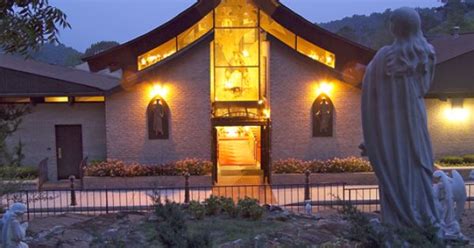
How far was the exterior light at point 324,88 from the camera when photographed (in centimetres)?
2227

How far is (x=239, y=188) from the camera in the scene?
1983cm

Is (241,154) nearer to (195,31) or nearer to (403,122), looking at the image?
(195,31)

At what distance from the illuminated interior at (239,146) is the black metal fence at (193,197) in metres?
3.90

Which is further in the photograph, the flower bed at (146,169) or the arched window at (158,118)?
the arched window at (158,118)

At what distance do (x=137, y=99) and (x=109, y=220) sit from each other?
9.44m

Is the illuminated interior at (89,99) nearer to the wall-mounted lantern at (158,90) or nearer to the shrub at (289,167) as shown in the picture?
the wall-mounted lantern at (158,90)

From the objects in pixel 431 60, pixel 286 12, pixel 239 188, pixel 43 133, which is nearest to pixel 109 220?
pixel 239 188

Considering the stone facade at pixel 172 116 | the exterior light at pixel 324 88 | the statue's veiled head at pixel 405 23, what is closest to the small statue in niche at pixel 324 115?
the exterior light at pixel 324 88

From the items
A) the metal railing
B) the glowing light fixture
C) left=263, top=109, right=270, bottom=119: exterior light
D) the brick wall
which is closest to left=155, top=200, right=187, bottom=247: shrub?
the metal railing

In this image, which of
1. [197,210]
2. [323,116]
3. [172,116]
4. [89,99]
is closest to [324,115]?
[323,116]

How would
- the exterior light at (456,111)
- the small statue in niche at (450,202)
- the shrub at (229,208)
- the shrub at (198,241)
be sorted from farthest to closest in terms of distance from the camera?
the exterior light at (456,111)
the shrub at (229,208)
the small statue in niche at (450,202)
the shrub at (198,241)

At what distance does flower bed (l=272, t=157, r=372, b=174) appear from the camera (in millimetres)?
21141

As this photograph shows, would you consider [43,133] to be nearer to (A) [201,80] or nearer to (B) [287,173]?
(A) [201,80]

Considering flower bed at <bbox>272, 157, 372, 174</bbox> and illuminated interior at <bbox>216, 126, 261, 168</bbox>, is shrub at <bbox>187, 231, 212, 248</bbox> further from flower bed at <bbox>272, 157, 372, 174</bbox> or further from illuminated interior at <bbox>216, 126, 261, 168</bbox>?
illuminated interior at <bbox>216, 126, 261, 168</bbox>
